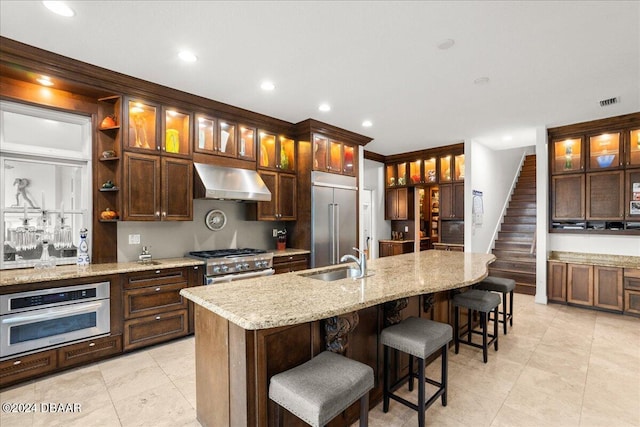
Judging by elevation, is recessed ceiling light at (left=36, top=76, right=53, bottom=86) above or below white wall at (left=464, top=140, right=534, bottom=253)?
above

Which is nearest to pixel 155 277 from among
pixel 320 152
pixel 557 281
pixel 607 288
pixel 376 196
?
pixel 320 152

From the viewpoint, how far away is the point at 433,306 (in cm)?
288

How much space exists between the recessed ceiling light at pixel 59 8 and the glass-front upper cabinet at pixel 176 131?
138 centimetres

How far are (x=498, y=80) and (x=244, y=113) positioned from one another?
3060mm

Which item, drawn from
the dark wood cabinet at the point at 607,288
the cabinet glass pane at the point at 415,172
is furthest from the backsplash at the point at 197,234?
the dark wood cabinet at the point at 607,288

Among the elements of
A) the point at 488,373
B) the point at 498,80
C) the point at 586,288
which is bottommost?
the point at 488,373

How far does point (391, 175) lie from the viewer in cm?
735

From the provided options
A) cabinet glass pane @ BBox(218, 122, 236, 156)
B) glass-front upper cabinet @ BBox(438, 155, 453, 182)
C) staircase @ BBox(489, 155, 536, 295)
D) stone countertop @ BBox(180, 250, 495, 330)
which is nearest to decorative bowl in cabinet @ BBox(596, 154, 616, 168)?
staircase @ BBox(489, 155, 536, 295)

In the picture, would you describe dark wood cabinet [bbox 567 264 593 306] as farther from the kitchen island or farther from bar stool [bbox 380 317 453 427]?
bar stool [bbox 380 317 453 427]

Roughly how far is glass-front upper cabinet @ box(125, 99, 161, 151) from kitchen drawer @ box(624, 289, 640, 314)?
21.2 feet

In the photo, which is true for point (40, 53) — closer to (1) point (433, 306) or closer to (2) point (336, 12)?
(2) point (336, 12)

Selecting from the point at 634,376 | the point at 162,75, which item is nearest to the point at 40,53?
the point at 162,75

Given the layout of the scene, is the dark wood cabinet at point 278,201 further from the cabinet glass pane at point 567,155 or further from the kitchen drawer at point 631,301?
the kitchen drawer at point 631,301

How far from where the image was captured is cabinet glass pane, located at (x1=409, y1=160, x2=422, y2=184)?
6816 mm
